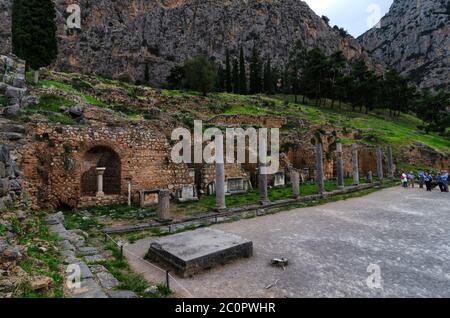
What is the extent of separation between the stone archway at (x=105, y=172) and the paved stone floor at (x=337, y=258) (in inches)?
329

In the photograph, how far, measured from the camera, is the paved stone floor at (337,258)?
21.1ft

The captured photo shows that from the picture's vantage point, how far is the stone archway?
17250 millimetres

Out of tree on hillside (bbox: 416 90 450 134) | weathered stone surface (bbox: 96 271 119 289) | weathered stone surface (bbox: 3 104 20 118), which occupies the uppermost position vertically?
tree on hillside (bbox: 416 90 450 134)

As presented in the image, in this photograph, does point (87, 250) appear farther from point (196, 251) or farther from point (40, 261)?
point (196, 251)

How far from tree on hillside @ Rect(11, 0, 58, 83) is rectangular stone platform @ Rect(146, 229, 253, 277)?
2517 cm

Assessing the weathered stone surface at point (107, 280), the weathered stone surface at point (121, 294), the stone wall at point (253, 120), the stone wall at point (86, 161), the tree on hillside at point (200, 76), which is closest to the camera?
the weathered stone surface at point (121, 294)

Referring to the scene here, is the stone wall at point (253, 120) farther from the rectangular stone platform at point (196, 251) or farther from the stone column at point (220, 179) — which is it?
the rectangular stone platform at point (196, 251)

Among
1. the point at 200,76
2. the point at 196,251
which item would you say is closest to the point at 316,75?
the point at 200,76

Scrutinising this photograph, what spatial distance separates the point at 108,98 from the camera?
32.7m

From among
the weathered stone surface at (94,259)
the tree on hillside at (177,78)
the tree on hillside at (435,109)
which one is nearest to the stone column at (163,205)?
the weathered stone surface at (94,259)

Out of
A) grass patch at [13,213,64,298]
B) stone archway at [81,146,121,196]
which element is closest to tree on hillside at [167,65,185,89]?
stone archway at [81,146,121,196]

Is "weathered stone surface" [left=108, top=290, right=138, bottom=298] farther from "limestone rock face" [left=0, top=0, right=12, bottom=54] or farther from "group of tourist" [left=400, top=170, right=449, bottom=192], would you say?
"limestone rock face" [left=0, top=0, right=12, bottom=54]

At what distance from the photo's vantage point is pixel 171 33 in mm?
101875
